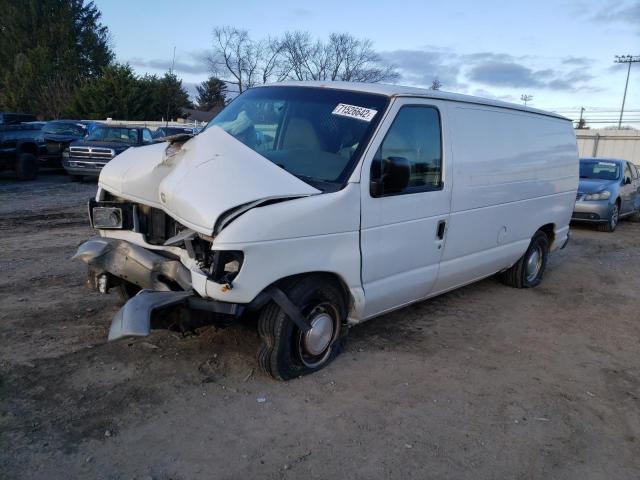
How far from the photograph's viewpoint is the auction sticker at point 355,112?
410 centimetres

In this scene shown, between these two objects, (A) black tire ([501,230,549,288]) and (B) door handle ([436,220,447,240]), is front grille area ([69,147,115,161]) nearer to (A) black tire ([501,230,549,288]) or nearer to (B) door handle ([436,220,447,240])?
(A) black tire ([501,230,549,288])

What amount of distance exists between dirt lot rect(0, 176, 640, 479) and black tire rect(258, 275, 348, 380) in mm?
134

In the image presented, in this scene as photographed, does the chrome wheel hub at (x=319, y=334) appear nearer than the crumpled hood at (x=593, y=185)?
Yes

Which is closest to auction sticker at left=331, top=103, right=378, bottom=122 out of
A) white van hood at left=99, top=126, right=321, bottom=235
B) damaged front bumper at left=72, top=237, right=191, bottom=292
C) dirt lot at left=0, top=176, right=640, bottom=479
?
white van hood at left=99, top=126, right=321, bottom=235

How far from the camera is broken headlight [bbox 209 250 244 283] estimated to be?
3.37 meters

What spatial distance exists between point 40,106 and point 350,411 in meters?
54.2

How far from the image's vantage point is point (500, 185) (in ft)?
17.9

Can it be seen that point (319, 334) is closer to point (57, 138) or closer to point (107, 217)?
point (107, 217)

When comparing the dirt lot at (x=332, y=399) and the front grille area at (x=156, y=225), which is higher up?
the front grille area at (x=156, y=225)

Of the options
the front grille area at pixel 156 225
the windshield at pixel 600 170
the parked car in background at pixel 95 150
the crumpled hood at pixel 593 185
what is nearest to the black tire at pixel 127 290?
the front grille area at pixel 156 225

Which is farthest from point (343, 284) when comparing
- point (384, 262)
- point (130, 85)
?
point (130, 85)

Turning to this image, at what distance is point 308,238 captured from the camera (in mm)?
3635

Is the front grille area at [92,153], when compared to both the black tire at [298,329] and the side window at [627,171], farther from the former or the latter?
the side window at [627,171]

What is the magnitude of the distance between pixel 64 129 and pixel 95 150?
4.75 metres
